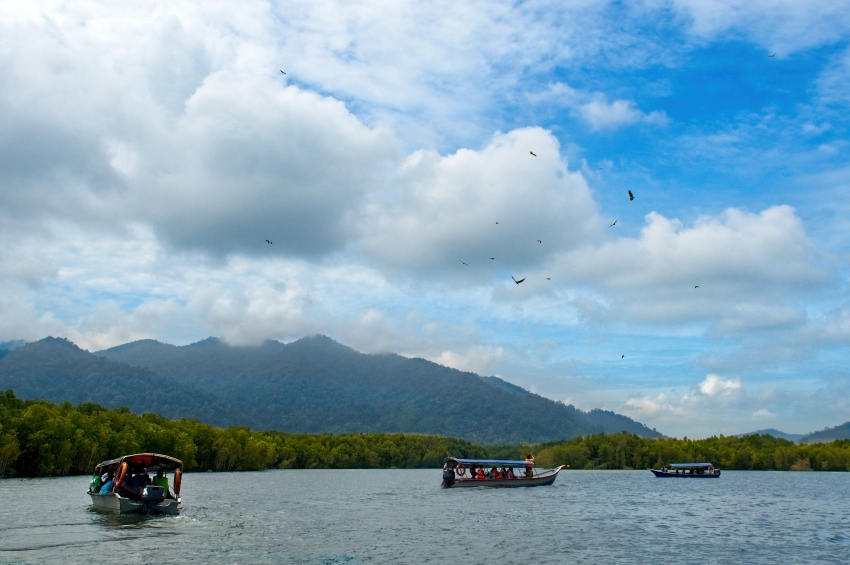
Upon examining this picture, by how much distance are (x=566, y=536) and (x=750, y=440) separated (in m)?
174

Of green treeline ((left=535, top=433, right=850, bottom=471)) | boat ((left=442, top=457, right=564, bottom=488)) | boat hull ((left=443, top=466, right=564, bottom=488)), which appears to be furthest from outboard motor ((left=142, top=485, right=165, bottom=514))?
green treeline ((left=535, top=433, right=850, bottom=471))

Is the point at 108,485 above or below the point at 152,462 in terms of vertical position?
below

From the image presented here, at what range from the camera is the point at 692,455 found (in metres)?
171

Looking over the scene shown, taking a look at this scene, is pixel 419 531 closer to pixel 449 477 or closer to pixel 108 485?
pixel 108 485

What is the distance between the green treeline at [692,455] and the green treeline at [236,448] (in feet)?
0.82

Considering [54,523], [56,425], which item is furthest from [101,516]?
[56,425]

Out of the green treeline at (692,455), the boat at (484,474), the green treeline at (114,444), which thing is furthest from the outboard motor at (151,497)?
the green treeline at (692,455)

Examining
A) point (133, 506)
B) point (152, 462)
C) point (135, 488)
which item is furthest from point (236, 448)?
point (133, 506)

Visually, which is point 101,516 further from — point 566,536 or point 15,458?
point 15,458

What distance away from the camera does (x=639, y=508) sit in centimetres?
5897

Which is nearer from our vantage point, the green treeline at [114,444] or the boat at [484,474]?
the boat at [484,474]

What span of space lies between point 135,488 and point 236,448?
90778 mm

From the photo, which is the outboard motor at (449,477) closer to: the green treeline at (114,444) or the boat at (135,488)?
the boat at (135,488)

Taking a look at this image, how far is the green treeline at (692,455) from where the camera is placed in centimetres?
16900
